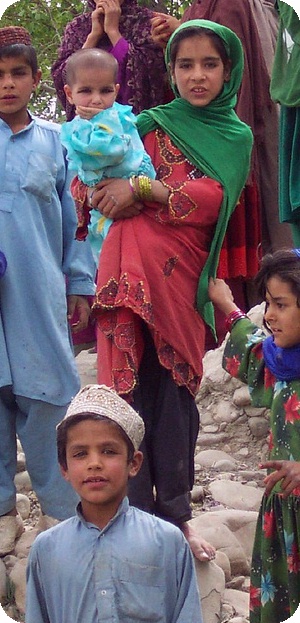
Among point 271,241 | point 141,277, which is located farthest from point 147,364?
point 271,241

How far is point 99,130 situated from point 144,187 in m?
0.23

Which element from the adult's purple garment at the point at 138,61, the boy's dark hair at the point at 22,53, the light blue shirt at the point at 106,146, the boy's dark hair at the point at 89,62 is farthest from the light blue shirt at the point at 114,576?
the adult's purple garment at the point at 138,61

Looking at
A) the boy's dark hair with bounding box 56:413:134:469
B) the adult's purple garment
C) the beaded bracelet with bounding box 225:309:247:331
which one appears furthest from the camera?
the adult's purple garment

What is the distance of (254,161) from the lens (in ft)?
14.6

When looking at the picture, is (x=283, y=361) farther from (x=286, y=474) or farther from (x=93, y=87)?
(x=93, y=87)

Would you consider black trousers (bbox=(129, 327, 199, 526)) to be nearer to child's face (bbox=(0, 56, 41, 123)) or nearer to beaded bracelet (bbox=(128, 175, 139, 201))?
beaded bracelet (bbox=(128, 175, 139, 201))

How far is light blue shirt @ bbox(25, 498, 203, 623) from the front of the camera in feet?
7.89

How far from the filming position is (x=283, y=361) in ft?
9.61

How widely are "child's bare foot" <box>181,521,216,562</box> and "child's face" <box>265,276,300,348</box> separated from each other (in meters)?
0.86

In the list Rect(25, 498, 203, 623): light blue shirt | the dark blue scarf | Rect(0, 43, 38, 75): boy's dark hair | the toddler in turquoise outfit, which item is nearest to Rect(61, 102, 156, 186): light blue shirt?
the toddler in turquoise outfit

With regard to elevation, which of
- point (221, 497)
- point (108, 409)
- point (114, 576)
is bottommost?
point (221, 497)

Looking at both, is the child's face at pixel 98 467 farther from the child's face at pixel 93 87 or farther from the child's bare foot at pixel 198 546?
the child's face at pixel 93 87

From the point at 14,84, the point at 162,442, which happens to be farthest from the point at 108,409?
the point at 14,84

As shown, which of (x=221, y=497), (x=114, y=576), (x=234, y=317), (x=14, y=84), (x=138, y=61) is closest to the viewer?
(x=114, y=576)
